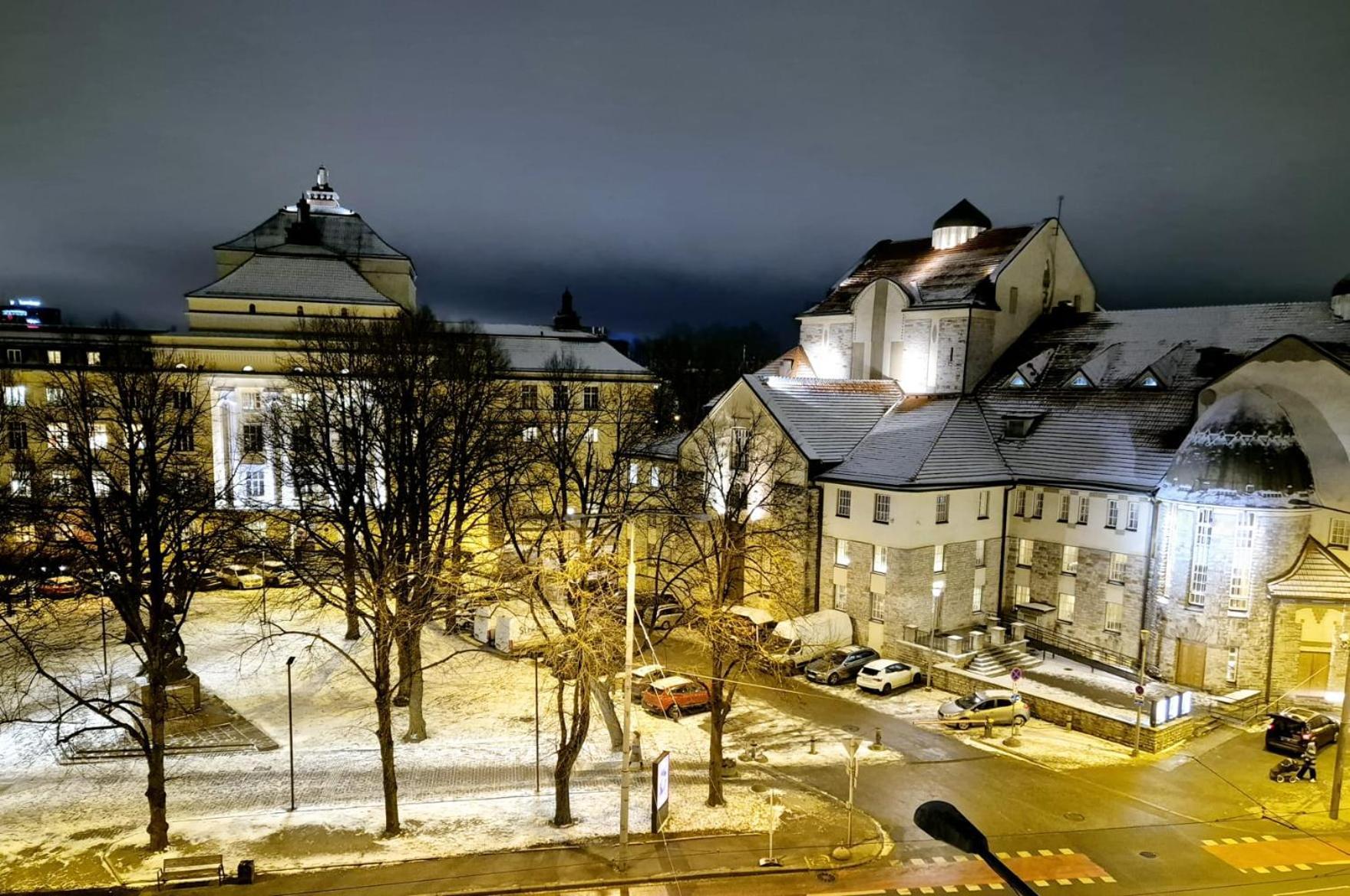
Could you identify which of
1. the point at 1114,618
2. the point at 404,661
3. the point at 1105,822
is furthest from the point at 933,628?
the point at 404,661

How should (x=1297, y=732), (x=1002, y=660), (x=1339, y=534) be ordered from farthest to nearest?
(x=1002, y=660)
(x=1339, y=534)
(x=1297, y=732)

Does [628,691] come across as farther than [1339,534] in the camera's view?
No

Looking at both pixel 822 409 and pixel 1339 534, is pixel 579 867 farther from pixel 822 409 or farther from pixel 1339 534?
pixel 1339 534

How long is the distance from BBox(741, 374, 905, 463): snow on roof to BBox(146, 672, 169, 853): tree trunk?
97.8 ft

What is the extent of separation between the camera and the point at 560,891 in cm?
2011

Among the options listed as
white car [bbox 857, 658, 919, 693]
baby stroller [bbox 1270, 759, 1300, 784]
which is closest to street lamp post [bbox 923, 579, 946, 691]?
white car [bbox 857, 658, 919, 693]

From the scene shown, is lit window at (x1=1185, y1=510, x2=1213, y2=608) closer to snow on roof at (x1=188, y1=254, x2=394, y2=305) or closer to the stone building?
the stone building

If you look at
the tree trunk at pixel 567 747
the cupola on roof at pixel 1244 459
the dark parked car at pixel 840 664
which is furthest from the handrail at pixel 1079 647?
the tree trunk at pixel 567 747

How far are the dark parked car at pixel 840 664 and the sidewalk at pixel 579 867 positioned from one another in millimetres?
13496

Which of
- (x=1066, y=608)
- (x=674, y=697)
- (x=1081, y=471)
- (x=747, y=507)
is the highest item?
(x=1081, y=471)

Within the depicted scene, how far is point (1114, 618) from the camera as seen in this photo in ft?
126

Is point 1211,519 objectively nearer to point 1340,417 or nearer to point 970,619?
point 1340,417

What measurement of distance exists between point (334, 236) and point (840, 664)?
57.5m

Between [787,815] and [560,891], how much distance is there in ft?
25.0
